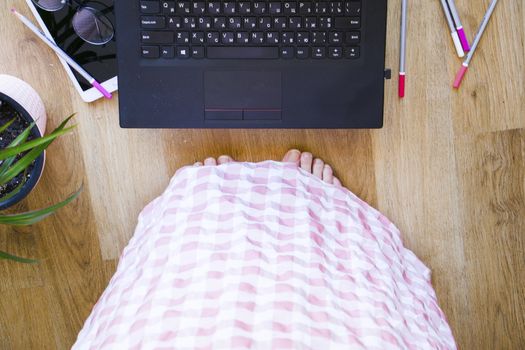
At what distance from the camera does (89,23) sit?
87 centimetres

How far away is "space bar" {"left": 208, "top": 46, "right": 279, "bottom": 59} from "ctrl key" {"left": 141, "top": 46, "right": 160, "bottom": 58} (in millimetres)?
77

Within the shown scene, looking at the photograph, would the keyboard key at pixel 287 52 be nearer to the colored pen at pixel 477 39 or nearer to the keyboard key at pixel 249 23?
the keyboard key at pixel 249 23

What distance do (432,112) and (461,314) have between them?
0.35 m

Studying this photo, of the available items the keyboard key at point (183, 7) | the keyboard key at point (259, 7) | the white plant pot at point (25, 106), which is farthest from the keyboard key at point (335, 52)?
the white plant pot at point (25, 106)

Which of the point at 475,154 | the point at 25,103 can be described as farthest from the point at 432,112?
the point at 25,103

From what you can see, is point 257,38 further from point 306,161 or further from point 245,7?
point 306,161

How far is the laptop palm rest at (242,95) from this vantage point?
843 millimetres

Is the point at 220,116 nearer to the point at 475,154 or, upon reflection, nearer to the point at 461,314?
the point at 475,154

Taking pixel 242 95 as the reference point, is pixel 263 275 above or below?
below

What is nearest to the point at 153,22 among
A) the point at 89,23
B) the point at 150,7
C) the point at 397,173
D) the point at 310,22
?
the point at 150,7

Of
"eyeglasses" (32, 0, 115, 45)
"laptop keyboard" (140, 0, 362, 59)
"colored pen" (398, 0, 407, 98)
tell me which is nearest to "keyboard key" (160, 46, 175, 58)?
"laptop keyboard" (140, 0, 362, 59)

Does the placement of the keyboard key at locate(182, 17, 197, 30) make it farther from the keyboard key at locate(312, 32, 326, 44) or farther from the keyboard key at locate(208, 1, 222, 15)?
the keyboard key at locate(312, 32, 326, 44)

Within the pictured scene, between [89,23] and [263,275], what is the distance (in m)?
0.47

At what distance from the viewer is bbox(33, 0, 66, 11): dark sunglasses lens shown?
2.83 feet
